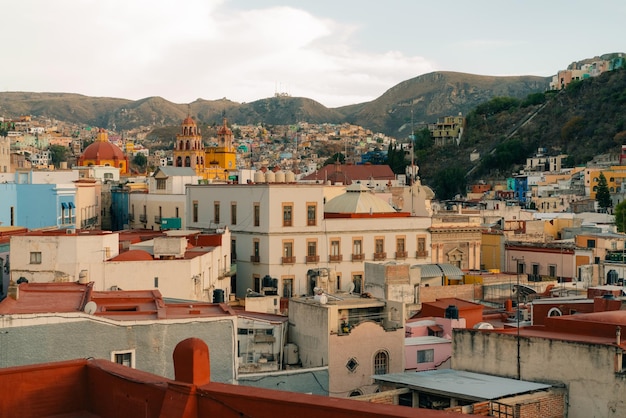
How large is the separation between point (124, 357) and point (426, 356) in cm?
1126

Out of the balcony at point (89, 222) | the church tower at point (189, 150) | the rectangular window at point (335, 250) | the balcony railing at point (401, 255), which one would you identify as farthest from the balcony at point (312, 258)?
the church tower at point (189, 150)

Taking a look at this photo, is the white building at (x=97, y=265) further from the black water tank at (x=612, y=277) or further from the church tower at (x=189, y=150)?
the church tower at (x=189, y=150)

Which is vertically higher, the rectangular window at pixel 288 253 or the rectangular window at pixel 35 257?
the rectangular window at pixel 35 257

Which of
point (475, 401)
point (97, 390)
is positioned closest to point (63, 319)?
point (97, 390)

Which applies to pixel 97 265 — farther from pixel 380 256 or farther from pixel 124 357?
pixel 380 256

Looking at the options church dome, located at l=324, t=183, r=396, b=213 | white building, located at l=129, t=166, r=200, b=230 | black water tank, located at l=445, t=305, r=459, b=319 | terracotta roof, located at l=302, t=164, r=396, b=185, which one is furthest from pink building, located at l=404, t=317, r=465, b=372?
terracotta roof, located at l=302, t=164, r=396, b=185

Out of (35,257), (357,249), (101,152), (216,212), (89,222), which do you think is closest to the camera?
(35,257)

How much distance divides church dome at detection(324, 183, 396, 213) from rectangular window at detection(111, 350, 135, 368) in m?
30.2

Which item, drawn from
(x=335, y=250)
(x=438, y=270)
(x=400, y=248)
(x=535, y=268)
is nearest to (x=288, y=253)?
(x=335, y=250)

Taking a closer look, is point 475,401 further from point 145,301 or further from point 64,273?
point 64,273

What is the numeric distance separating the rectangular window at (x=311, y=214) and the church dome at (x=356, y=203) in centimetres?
320

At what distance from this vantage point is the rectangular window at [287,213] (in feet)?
151

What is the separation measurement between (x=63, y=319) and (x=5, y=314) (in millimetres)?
1210

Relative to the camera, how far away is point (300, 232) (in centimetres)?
4650
